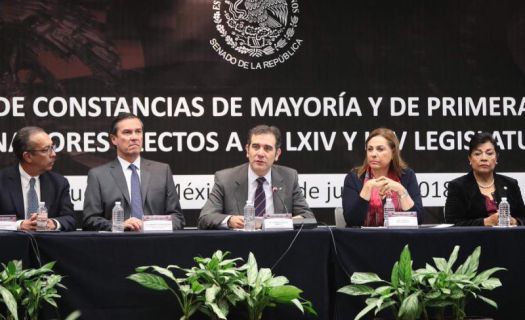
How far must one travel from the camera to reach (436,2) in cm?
632

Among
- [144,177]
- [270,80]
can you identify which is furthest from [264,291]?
[270,80]

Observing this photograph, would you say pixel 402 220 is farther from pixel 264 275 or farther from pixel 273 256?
pixel 264 275

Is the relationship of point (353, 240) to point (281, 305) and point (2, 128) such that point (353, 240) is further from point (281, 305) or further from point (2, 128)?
point (2, 128)

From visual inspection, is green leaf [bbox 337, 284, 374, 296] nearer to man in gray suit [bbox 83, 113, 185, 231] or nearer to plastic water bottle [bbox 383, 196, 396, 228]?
Answer: plastic water bottle [bbox 383, 196, 396, 228]

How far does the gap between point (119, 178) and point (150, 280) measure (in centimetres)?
123

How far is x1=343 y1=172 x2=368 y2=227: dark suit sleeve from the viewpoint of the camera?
4.91 metres

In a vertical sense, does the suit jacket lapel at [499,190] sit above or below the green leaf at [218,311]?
above

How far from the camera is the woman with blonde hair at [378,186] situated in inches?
193

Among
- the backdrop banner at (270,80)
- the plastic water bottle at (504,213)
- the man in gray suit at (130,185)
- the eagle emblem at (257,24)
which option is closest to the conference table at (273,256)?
the plastic water bottle at (504,213)

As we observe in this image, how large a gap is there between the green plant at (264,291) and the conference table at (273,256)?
0.11 metres

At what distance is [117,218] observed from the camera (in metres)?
4.63

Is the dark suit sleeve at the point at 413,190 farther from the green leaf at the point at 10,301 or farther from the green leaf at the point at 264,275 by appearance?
the green leaf at the point at 10,301

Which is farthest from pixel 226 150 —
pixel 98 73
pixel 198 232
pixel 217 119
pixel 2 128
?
pixel 198 232

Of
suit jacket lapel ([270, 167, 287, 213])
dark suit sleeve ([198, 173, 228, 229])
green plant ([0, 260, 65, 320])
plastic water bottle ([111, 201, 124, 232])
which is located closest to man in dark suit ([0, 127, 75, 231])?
plastic water bottle ([111, 201, 124, 232])
